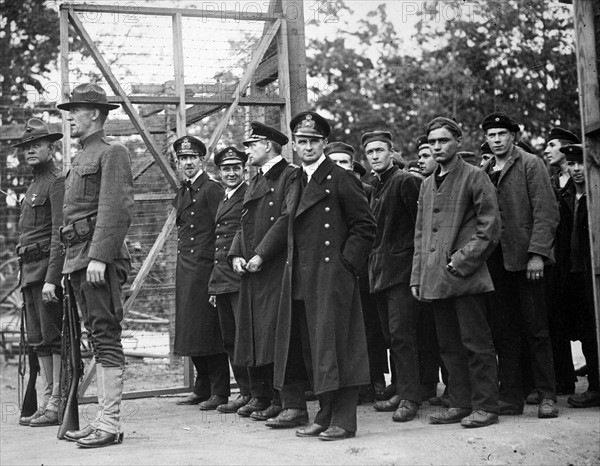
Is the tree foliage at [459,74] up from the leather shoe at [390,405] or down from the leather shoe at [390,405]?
up

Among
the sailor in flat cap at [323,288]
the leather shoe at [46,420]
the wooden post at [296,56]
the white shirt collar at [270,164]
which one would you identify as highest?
the wooden post at [296,56]

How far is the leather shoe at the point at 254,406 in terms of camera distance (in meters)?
7.01

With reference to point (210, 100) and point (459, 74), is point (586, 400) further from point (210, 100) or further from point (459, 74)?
point (459, 74)

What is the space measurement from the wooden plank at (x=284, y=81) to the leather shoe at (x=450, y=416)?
3.31 meters

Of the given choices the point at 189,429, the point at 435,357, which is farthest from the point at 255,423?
the point at 435,357

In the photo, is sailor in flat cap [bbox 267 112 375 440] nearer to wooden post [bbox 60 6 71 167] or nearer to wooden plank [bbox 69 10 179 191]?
wooden plank [bbox 69 10 179 191]

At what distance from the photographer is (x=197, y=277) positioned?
7.70m

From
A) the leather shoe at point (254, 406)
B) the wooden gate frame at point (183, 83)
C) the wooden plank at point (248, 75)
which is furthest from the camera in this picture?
the wooden plank at point (248, 75)

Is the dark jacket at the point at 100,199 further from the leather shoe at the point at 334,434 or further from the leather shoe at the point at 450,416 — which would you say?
the leather shoe at the point at 450,416

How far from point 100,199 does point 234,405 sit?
7.87 ft

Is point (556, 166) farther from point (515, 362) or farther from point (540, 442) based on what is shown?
point (540, 442)

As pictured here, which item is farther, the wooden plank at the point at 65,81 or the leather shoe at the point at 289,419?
the wooden plank at the point at 65,81

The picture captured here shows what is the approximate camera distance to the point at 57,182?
23.5ft

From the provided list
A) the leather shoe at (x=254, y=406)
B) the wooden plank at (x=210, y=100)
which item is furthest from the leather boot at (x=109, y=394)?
the wooden plank at (x=210, y=100)
